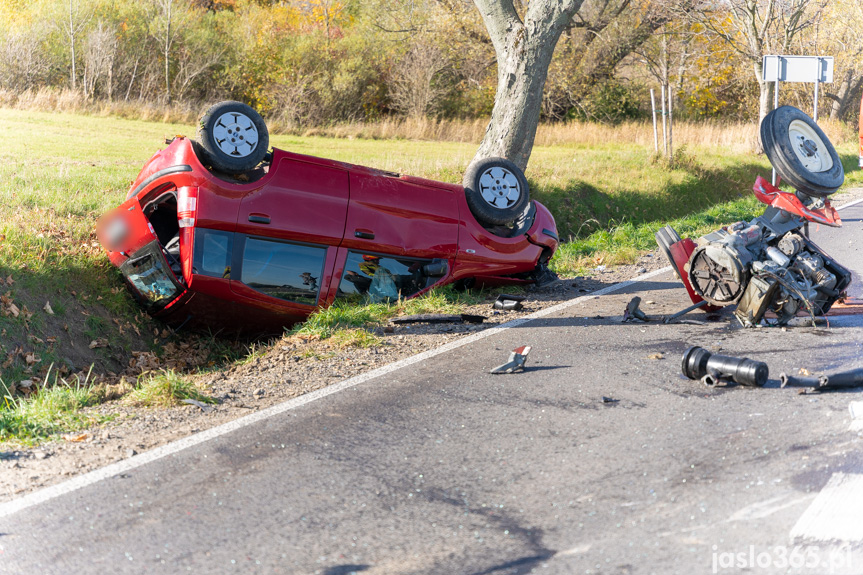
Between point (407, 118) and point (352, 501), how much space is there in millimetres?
30909

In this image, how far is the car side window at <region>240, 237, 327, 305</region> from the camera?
6875 millimetres

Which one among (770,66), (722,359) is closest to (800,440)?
(722,359)

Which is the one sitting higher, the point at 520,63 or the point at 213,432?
the point at 520,63

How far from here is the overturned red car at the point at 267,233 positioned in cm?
680

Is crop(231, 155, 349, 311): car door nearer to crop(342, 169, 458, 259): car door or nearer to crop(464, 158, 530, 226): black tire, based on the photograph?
crop(342, 169, 458, 259): car door

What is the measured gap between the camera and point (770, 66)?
17.2 metres

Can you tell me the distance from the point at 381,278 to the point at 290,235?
3.60 feet

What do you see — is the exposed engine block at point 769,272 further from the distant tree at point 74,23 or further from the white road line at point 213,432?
the distant tree at point 74,23

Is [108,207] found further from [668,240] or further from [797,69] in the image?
[797,69]

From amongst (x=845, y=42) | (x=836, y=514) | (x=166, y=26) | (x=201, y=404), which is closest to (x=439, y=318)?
(x=201, y=404)

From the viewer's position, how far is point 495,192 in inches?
329

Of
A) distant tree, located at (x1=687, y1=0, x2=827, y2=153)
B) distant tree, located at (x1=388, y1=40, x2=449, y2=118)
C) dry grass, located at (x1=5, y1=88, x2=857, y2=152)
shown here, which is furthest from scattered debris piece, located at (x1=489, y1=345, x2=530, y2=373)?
distant tree, located at (x1=388, y1=40, x2=449, y2=118)

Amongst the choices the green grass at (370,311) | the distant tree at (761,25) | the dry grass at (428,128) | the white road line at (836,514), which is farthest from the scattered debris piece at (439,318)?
the distant tree at (761,25)

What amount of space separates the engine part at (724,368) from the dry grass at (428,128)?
18.9m
